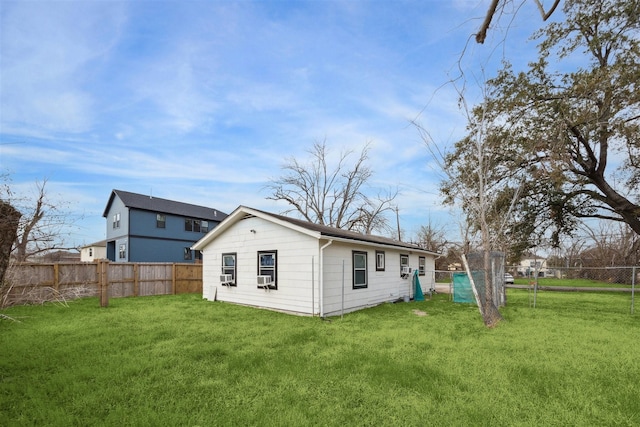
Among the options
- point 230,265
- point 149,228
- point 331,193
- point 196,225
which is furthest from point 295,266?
point 196,225

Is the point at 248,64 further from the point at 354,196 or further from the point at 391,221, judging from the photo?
the point at 391,221

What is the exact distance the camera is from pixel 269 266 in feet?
34.5

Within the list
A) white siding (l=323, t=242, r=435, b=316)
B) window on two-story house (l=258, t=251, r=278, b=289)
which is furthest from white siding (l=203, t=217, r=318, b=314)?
white siding (l=323, t=242, r=435, b=316)

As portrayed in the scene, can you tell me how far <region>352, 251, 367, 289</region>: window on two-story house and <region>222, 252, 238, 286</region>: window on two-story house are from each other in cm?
455

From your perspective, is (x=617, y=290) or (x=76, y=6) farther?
(x=617, y=290)

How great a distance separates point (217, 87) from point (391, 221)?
2347 centimetres

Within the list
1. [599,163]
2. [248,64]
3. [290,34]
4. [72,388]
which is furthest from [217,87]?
[599,163]

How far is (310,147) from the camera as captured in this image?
27141 millimetres

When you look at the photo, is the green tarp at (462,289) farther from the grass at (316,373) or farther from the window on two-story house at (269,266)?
the window on two-story house at (269,266)

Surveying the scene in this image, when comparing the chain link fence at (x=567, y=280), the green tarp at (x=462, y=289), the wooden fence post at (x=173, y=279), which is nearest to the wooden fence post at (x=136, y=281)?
the wooden fence post at (x=173, y=279)

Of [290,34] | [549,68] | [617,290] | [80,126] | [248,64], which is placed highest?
[549,68]

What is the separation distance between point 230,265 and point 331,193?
17436mm

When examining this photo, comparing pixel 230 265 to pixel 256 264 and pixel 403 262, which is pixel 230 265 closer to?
pixel 256 264

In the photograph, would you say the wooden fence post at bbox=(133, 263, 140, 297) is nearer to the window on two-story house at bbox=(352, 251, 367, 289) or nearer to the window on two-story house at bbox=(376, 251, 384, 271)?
the window on two-story house at bbox=(352, 251, 367, 289)
